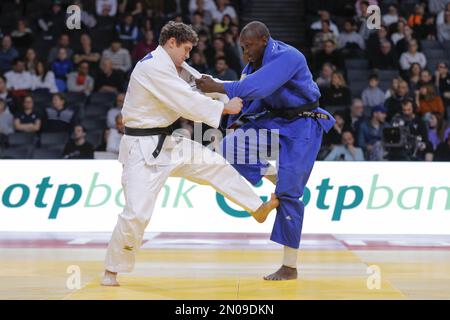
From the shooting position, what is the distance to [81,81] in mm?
14852

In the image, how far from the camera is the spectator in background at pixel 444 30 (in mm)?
15727

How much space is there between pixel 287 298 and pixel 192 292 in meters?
0.73

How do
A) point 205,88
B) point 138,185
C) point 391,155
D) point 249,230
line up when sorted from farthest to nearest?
point 391,155, point 249,230, point 205,88, point 138,185

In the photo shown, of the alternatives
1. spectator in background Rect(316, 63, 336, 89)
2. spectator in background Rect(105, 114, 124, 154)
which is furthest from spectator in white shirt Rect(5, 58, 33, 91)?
spectator in background Rect(316, 63, 336, 89)

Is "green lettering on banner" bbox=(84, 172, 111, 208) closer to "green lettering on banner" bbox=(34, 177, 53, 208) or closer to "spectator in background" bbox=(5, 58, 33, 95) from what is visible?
"green lettering on banner" bbox=(34, 177, 53, 208)

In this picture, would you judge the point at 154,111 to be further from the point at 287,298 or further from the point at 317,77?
the point at 317,77

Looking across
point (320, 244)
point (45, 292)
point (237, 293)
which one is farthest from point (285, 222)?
point (320, 244)

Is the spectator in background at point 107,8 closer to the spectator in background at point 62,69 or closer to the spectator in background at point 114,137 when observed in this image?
the spectator in background at point 62,69

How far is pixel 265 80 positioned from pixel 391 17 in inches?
380

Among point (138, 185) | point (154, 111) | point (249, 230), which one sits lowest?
point (249, 230)

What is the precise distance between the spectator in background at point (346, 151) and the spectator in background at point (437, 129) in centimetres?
138

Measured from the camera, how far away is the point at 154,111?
659 cm

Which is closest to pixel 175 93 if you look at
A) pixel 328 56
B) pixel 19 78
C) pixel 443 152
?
pixel 443 152

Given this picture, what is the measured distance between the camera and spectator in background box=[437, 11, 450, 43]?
1573 centimetres
